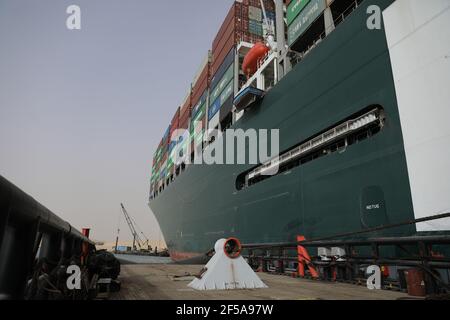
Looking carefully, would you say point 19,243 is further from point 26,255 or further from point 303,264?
point 303,264

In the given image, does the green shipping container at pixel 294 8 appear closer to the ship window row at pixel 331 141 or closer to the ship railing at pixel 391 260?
the ship window row at pixel 331 141

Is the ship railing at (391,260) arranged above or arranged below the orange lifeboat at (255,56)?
below

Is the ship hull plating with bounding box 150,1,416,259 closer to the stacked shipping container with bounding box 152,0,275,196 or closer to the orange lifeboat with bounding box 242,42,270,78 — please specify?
the orange lifeboat with bounding box 242,42,270,78

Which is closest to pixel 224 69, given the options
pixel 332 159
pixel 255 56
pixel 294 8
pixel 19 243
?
pixel 255 56

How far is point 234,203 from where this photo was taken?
19656 millimetres

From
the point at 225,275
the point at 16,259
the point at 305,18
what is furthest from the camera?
the point at 305,18

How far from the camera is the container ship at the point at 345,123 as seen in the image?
8.27 metres

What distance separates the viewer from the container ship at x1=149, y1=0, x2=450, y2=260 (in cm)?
827

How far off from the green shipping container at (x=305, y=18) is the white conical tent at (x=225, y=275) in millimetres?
13454

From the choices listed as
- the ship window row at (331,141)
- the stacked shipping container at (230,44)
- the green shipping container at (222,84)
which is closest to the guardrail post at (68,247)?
the ship window row at (331,141)

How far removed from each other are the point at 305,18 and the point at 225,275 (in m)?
14.8

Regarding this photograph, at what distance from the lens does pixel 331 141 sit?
12031mm

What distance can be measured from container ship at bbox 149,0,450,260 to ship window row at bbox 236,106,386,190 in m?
0.06
